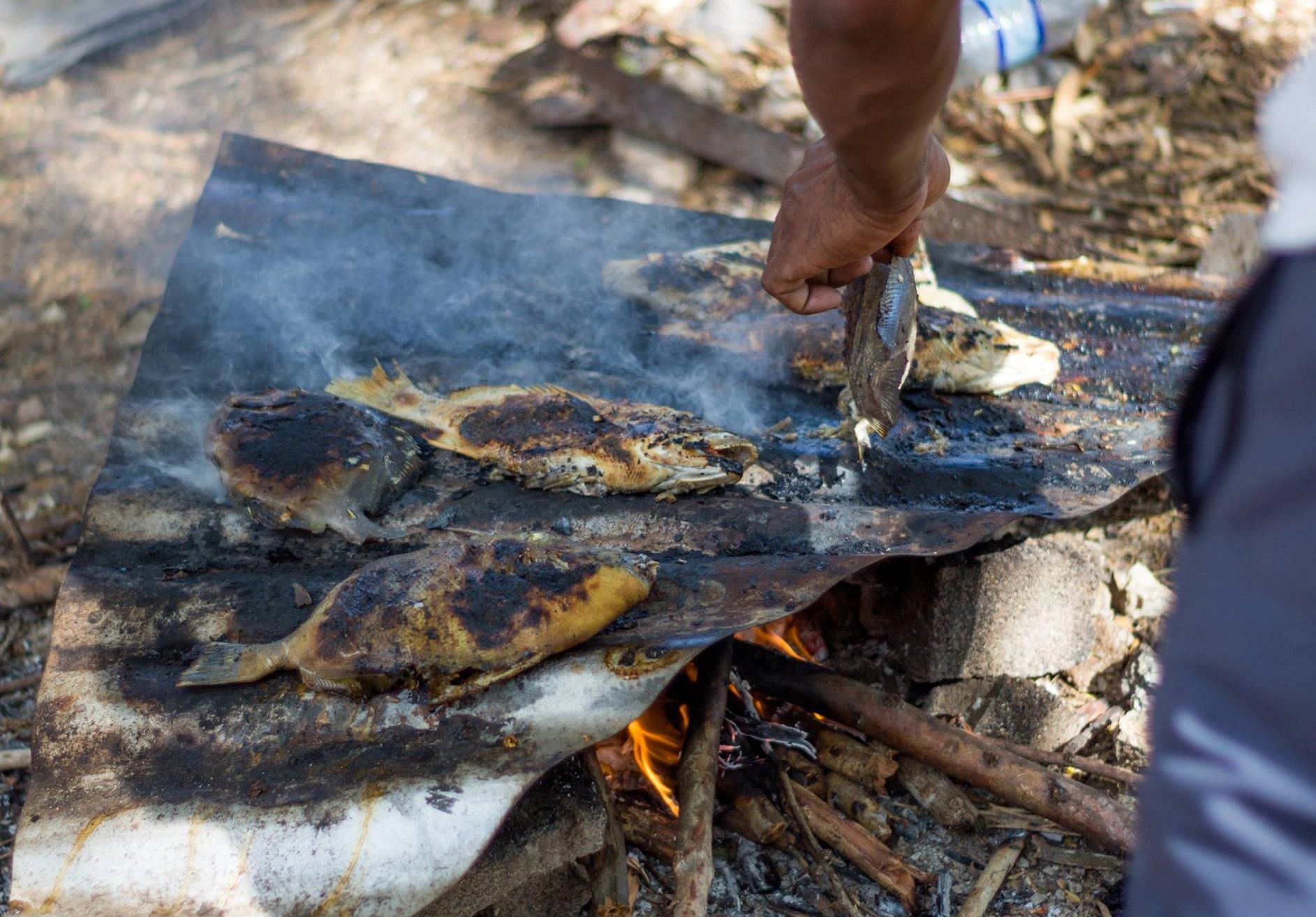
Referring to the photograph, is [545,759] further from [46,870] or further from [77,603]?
[77,603]

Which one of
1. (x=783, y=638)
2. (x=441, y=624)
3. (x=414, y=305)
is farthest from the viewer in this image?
(x=414, y=305)

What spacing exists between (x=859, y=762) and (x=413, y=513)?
1632 millimetres

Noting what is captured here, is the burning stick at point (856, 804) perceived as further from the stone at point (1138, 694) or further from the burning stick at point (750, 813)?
the stone at point (1138, 694)

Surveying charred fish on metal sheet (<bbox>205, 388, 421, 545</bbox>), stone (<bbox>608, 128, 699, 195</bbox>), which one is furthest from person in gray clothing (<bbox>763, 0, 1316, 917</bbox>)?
A: stone (<bbox>608, 128, 699, 195</bbox>)

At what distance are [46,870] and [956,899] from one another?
2.35 m

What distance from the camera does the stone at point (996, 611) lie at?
136 inches

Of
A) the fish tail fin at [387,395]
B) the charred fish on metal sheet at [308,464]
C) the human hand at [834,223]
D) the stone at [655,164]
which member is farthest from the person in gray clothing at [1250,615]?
the stone at [655,164]

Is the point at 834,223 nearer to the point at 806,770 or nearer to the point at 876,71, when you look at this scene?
the point at 876,71

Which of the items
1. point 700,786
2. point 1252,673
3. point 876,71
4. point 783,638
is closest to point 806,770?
point 783,638

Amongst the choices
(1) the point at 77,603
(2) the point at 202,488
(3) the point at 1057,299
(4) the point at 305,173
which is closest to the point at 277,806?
(1) the point at 77,603

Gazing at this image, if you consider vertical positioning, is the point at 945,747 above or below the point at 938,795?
above

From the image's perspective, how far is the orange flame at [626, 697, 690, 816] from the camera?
10.1 ft

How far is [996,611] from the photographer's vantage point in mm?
3471

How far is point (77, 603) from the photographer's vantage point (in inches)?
106
